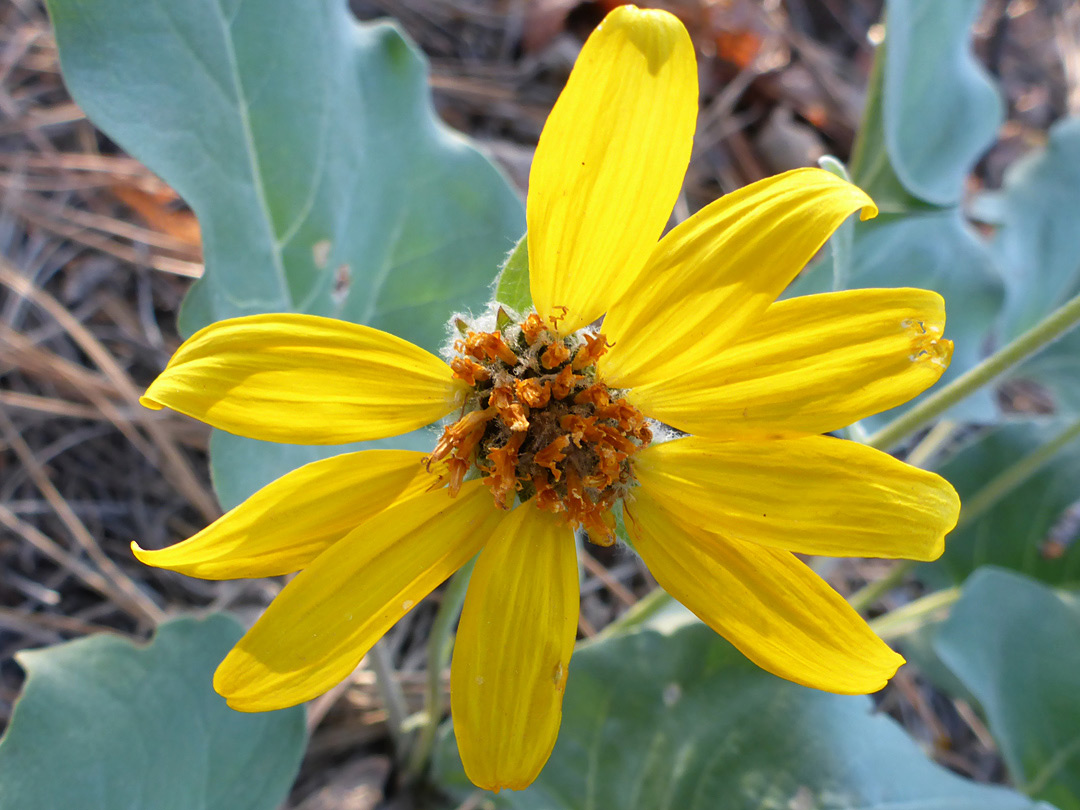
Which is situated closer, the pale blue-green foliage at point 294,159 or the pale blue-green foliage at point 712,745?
the pale blue-green foliage at point 294,159

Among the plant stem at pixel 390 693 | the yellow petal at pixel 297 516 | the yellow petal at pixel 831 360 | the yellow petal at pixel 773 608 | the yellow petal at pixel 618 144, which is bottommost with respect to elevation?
the plant stem at pixel 390 693

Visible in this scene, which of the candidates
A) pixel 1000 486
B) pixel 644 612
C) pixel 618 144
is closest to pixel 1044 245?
pixel 1000 486

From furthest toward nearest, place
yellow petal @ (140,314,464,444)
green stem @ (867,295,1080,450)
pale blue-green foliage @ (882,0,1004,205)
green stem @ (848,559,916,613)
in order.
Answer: green stem @ (848,559,916,613) → pale blue-green foliage @ (882,0,1004,205) → green stem @ (867,295,1080,450) → yellow petal @ (140,314,464,444)

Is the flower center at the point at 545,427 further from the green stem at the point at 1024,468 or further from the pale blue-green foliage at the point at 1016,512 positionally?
the pale blue-green foliage at the point at 1016,512

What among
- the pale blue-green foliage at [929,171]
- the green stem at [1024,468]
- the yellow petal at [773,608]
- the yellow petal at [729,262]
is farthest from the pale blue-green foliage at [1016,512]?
the yellow petal at [729,262]

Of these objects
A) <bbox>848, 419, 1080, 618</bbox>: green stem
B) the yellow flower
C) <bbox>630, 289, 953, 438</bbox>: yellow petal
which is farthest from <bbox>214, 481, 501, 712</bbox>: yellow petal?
<bbox>848, 419, 1080, 618</bbox>: green stem

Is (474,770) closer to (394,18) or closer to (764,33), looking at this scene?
(394,18)

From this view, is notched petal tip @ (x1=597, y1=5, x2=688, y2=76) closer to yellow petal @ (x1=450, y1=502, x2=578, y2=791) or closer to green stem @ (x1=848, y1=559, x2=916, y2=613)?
yellow petal @ (x1=450, y1=502, x2=578, y2=791)
